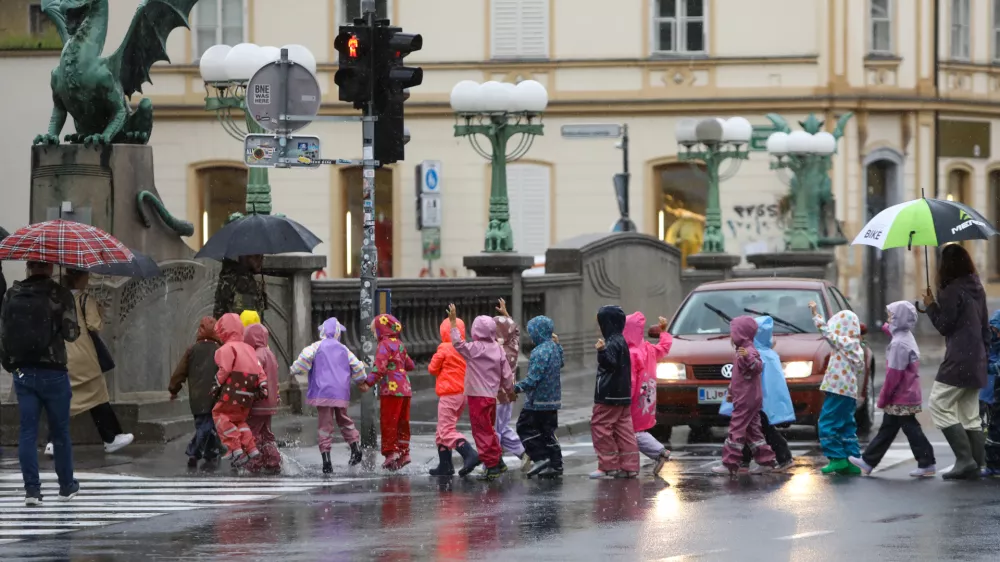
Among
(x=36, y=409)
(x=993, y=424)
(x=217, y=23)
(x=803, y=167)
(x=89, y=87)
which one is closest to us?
(x=36, y=409)

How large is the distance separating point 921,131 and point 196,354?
26.6 m

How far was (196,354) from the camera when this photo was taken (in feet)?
52.3

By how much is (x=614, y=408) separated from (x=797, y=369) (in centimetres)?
302

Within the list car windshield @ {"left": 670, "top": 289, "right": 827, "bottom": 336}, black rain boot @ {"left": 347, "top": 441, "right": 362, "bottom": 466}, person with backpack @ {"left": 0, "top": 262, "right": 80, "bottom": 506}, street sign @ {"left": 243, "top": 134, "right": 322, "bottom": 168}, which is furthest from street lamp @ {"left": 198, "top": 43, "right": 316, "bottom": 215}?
person with backpack @ {"left": 0, "top": 262, "right": 80, "bottom": 506}

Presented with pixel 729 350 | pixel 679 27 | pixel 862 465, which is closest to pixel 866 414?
pixel 729 350

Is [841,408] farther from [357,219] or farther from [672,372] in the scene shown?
[357,219]

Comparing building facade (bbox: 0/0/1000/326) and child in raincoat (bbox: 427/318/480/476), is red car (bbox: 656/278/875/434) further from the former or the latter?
building facade (bbox: 0/0/1000/326)

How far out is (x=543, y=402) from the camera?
584 inches

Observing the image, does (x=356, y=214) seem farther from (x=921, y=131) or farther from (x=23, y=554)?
(x=23, y=554)

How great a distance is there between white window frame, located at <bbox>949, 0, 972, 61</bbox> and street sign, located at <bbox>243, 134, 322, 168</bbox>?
→ 2676cm

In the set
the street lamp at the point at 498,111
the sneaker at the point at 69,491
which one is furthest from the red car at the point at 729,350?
the street lamp at the point at 498,111

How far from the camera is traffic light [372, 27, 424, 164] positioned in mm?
16219

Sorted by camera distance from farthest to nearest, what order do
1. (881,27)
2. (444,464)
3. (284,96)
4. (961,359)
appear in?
(881,27)
(284,96)
(444,464)
(961,359)

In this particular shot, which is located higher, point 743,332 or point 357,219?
point 357,219
